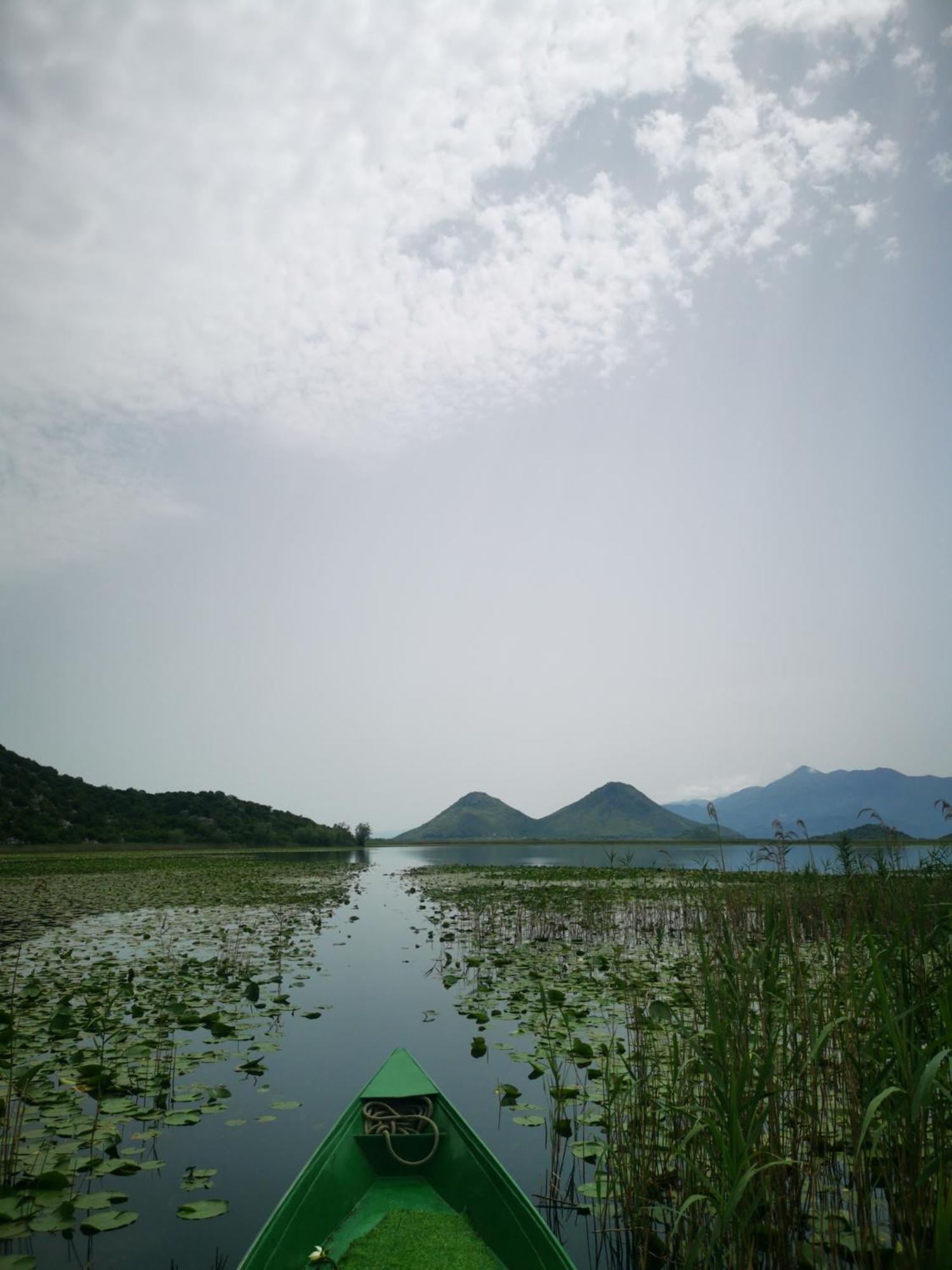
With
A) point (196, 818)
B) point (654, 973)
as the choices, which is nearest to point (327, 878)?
point (654, 973)

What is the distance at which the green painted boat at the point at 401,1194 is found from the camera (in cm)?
391

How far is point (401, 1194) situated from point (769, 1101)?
8.98 feet

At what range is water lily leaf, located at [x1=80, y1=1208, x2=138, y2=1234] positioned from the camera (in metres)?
4.41

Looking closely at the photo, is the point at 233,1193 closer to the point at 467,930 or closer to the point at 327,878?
the point at 467,930

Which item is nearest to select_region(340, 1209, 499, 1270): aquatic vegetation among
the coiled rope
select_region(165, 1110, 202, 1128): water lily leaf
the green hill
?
the coiled rope

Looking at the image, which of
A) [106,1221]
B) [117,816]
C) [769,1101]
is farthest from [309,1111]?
[117,816]

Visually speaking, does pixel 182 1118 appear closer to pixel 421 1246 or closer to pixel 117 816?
pixel 421 1246

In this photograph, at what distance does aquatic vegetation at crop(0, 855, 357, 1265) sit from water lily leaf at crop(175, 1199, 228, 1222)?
0.01 metres

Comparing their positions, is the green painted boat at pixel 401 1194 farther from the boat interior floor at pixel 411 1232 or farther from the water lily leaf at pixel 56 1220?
the water lily leaf at pixel 56 1220

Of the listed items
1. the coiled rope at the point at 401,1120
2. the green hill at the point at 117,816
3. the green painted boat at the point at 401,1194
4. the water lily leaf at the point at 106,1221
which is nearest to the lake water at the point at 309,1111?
the water lily leaf at the point at 106,1221

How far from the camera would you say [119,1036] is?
25.5 ft

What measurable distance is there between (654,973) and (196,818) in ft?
242

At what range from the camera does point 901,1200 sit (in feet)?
12.7

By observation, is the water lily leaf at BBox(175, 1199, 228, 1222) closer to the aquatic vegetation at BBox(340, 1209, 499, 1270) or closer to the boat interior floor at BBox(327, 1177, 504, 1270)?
the boat interior floor at BBox(327, 1177, 504, 1270)
